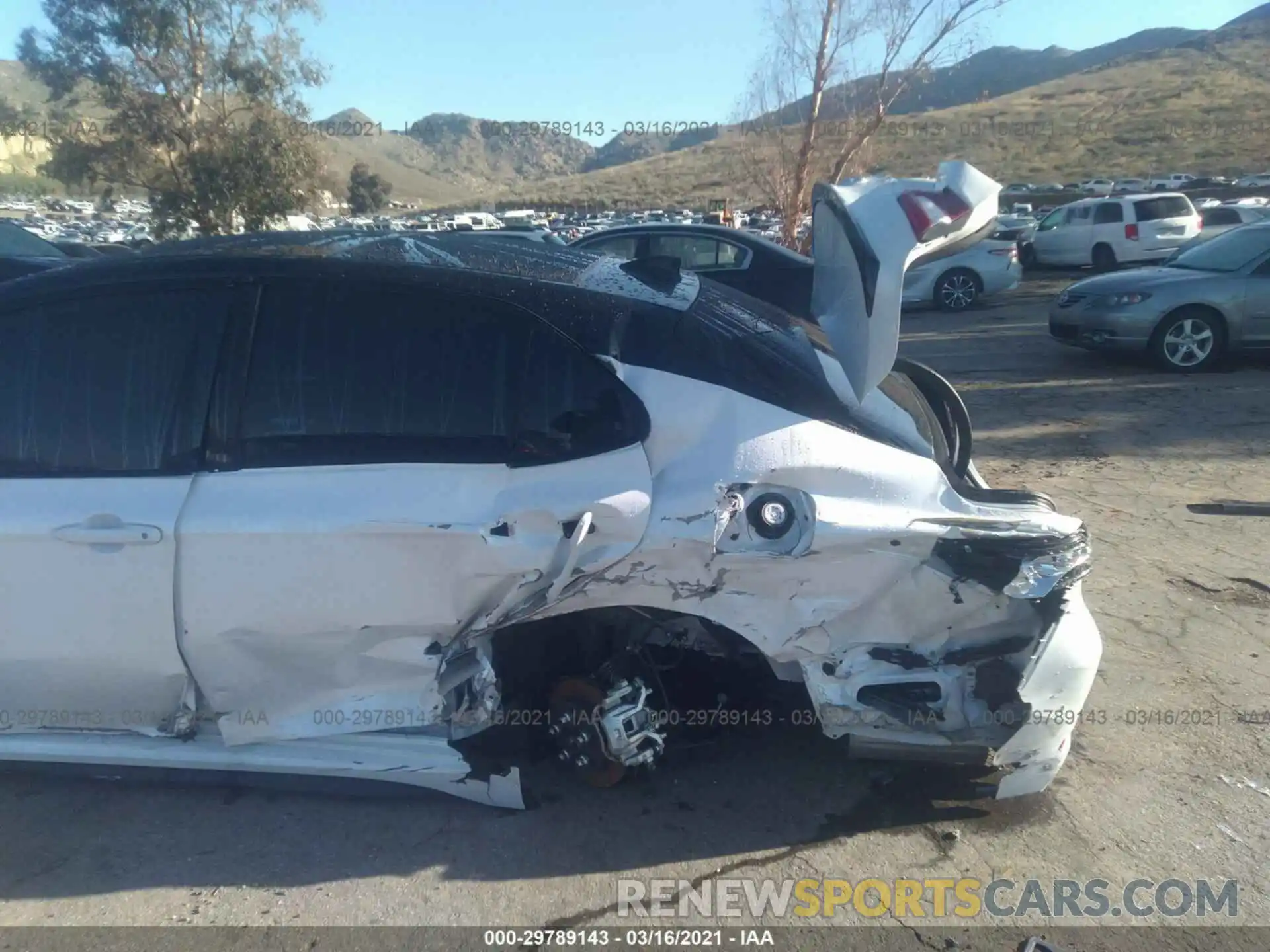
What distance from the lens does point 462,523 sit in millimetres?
2758

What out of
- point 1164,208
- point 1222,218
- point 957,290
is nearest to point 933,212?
point 957,290

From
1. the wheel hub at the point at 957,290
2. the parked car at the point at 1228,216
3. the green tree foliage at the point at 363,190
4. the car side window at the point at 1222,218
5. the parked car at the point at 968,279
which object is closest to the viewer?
the parked car at the point at 968,279

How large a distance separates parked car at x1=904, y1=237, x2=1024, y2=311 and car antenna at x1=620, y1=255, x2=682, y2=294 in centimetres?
1367

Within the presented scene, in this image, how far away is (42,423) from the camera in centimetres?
299

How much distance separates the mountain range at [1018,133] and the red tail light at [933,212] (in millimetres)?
18183

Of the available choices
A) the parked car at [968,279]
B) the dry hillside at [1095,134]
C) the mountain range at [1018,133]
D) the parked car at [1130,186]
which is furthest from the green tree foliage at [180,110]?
the parked car at [1130,186]

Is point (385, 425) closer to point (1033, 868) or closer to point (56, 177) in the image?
point (1033, 868)

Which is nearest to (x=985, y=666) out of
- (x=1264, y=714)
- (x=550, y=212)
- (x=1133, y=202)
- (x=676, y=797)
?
(x=676, y=797)

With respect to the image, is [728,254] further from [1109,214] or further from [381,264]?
[1109,214]

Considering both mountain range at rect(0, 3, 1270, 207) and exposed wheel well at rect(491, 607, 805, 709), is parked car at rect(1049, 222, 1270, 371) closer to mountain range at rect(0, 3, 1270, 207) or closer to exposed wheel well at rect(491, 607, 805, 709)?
exposed wheel well at rect(491, 607, 805, 709)

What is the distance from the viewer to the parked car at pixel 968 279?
16438 millimetres

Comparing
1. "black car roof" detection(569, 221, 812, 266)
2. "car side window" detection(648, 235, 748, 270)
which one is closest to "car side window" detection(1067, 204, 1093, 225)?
"black car roof" detection(569, 221, 812, 266)

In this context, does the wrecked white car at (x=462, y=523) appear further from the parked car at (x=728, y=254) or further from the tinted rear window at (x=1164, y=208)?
the tinted rear window at (x=1164, y=208)

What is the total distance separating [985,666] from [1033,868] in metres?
0.62
